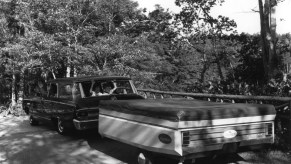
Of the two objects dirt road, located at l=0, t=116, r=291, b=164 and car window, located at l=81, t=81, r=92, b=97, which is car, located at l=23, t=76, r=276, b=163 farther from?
car window, located at l=81, t=81, r=92, b=97

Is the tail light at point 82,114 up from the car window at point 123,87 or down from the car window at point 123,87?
down

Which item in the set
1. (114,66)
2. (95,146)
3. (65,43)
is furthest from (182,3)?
(95,146)

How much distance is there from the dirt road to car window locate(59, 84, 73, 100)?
1131 millimetres

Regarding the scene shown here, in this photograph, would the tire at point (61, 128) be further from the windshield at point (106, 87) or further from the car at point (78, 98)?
the windshield at point (106, 87)

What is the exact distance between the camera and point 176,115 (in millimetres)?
4402

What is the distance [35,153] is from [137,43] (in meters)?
17.6

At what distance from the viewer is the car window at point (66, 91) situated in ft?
27.8

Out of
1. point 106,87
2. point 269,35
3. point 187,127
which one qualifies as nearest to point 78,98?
point 106,87

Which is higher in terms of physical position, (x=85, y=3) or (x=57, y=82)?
(x=85, y=3)

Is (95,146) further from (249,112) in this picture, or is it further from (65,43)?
(65,43)

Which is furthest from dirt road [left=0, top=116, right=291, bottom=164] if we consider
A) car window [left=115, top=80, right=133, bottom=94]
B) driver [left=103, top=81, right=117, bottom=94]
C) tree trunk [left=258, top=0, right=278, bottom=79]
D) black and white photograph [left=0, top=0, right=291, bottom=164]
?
tree trunk [left=258, top=0, right=278, bottom=79]

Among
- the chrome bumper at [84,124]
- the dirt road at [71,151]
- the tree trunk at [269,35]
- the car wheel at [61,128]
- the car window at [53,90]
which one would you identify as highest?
the tree trunk at [269,35]

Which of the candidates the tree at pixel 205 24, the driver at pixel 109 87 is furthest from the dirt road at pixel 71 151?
the tree at pixel 205 24

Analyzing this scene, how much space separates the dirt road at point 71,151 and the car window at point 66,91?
44.5 inches
